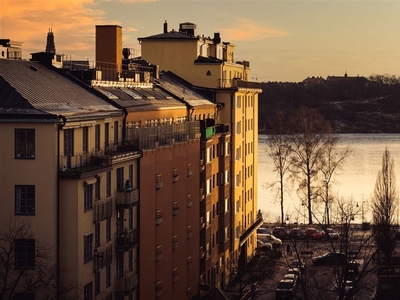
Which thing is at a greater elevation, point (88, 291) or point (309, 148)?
point (309, 148)

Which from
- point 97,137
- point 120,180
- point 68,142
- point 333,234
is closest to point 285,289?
point 333,234

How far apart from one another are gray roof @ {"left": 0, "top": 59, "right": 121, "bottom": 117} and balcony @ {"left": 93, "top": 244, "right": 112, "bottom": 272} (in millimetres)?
3158

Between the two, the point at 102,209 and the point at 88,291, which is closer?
the point at 88,291

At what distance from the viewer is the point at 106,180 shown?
22.6 metres

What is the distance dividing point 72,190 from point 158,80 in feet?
52.0

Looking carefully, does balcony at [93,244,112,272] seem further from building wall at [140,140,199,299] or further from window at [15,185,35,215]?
building wall at [140,140,199,299]

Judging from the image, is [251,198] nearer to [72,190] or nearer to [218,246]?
[218,246]

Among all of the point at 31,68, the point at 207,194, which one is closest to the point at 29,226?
the point at 31,68

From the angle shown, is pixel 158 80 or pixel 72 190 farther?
pixel 158 80

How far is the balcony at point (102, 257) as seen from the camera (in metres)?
21.5

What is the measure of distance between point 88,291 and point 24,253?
1.90 meters

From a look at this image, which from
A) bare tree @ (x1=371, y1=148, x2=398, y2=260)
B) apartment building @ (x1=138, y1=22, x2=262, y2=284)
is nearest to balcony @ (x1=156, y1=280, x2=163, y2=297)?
bare tree @ (x1=371, y1=148, x2=398, y2=260)

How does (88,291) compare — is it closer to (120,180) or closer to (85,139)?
(85,139)

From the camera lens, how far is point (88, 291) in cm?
2117
